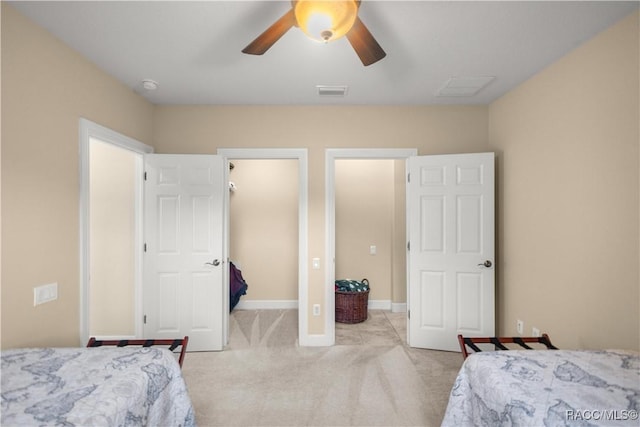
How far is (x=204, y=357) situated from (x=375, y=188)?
10.3 feet

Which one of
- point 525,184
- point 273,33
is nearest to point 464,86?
point 525,184

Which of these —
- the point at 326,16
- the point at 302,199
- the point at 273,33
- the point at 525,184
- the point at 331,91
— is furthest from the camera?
the point at 302,199

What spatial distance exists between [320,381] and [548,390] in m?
1.73

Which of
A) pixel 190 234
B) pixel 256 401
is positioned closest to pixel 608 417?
pixel 256 401

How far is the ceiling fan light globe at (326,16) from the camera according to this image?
4.38 ft

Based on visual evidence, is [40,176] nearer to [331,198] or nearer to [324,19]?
[324,19]

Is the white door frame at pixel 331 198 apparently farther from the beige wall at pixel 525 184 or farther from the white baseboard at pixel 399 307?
the white baseboard at pixel 399 307

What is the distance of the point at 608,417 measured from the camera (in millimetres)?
1084

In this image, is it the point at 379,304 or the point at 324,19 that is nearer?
the point at 324,19

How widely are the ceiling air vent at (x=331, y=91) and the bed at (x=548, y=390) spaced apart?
2.39 meters

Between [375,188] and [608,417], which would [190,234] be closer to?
[375,188]

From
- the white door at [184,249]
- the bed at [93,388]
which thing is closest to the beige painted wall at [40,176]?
the bed at [93,388]

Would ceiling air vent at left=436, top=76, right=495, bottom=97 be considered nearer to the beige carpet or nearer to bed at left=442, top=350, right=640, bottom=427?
bed at left=442, top=350, right=640, bottom=427

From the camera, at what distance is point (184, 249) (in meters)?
3.08
